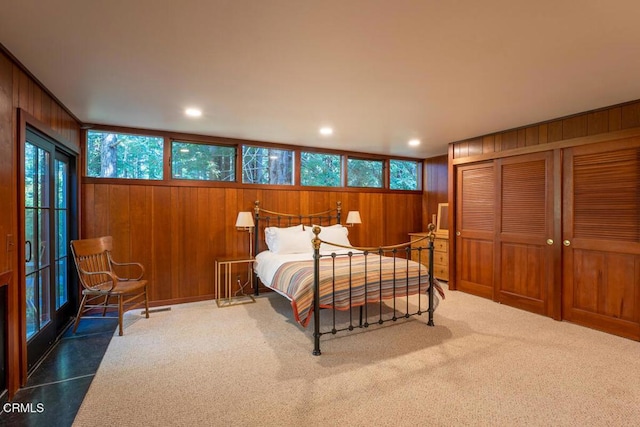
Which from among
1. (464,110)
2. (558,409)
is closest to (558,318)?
(558,409)

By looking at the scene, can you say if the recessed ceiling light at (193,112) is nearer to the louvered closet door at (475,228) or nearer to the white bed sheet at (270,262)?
the white bed sheet at (270,262)

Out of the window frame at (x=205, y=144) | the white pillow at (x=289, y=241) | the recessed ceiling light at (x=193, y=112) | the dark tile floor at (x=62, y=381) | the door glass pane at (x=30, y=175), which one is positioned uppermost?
the recessed ceiling light at (x=193, y=112)

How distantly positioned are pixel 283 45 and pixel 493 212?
12.1 ft

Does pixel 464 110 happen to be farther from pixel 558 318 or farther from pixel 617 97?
pixel 558 318

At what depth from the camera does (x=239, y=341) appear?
302 cm

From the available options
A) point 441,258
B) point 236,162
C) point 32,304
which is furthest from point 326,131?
point 32,304

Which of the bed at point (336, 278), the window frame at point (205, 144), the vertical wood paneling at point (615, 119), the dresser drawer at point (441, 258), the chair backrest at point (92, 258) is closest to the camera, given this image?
the bed at point (336, 278)

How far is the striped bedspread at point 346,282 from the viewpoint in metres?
2.83

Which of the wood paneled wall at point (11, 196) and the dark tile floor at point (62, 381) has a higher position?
the wood paneled wall at point (11, 196)

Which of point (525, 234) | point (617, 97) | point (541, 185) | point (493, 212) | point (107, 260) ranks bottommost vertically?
point (107, 260)

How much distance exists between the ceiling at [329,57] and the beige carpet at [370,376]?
2346mm

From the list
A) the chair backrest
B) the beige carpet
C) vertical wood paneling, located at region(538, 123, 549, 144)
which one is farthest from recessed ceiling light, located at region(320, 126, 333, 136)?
the chair backrest

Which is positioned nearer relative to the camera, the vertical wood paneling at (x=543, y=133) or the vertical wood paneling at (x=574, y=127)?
the vertical wood paneling at (x=574, y=127)

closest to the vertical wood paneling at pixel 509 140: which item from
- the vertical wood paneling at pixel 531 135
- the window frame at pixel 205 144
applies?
the vertical wood paneling at pixel 531 135
